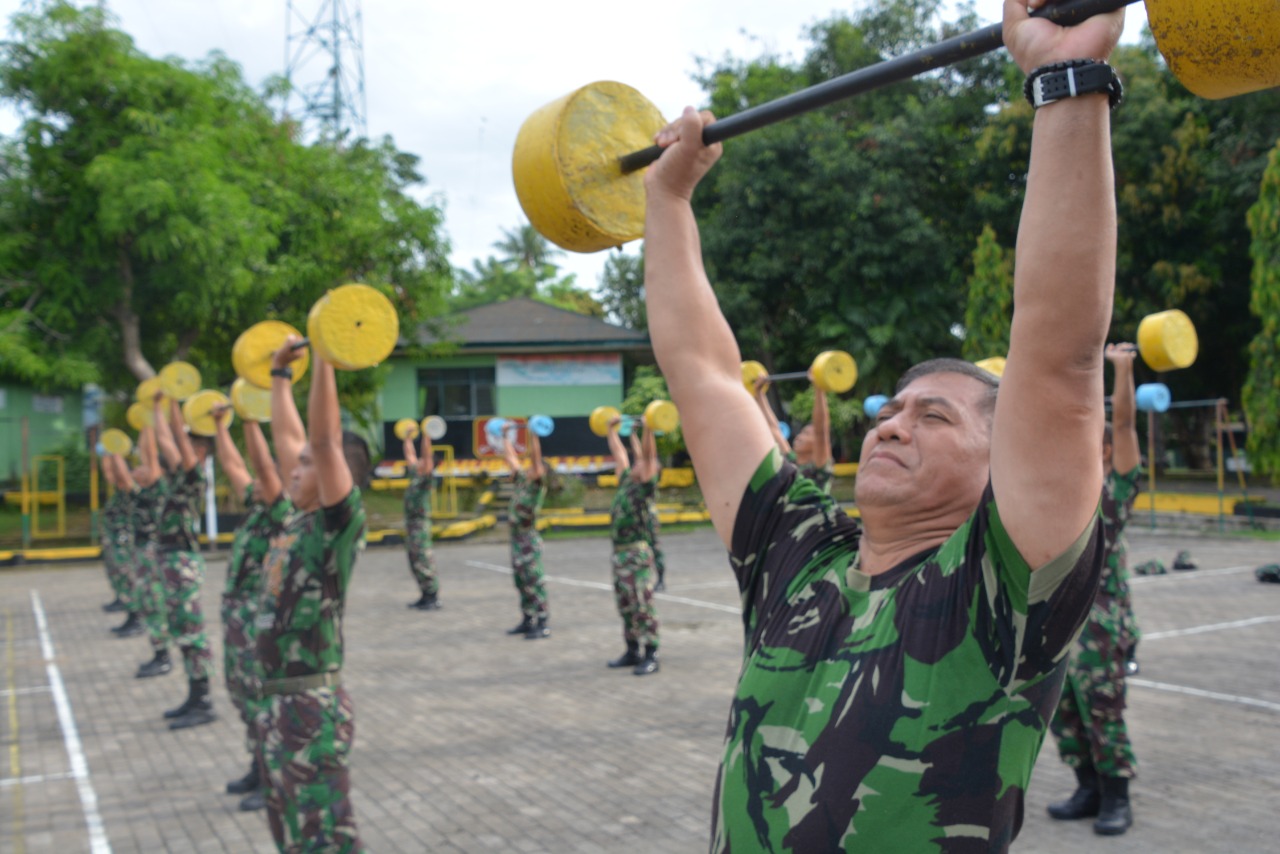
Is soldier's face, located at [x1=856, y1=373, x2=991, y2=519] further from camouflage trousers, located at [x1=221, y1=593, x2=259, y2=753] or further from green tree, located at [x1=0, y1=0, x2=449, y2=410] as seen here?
green tree, located at [x1=0, y1=0, x2=449, y2=410]

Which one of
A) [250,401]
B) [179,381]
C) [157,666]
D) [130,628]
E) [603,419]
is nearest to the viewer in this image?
[250,401]

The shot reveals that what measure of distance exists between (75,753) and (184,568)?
6.12 ft

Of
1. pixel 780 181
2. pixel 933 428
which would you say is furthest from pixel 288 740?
pixel 780 181

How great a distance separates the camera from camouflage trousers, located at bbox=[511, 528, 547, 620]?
12734 mm

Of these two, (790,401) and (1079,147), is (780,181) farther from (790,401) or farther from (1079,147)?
(1079,147)

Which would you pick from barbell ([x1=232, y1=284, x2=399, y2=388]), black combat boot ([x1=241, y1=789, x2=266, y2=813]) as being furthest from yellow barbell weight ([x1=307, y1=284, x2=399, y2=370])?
black combat boot ([x1=241, y1=789, x2=266, y2=813])

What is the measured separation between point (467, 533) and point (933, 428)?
24.1m

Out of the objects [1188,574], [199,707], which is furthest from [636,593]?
[1188,574]

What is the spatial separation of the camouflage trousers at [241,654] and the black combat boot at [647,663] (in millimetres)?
4438

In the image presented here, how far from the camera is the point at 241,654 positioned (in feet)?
21.5

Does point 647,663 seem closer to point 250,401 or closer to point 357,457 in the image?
point 250,401

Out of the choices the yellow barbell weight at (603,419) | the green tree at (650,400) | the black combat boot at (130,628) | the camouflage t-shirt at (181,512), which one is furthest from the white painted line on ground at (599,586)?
the green tree at (650,400)

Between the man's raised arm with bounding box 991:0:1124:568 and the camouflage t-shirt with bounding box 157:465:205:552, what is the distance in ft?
30.3

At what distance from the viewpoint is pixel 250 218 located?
2175 centimetres
